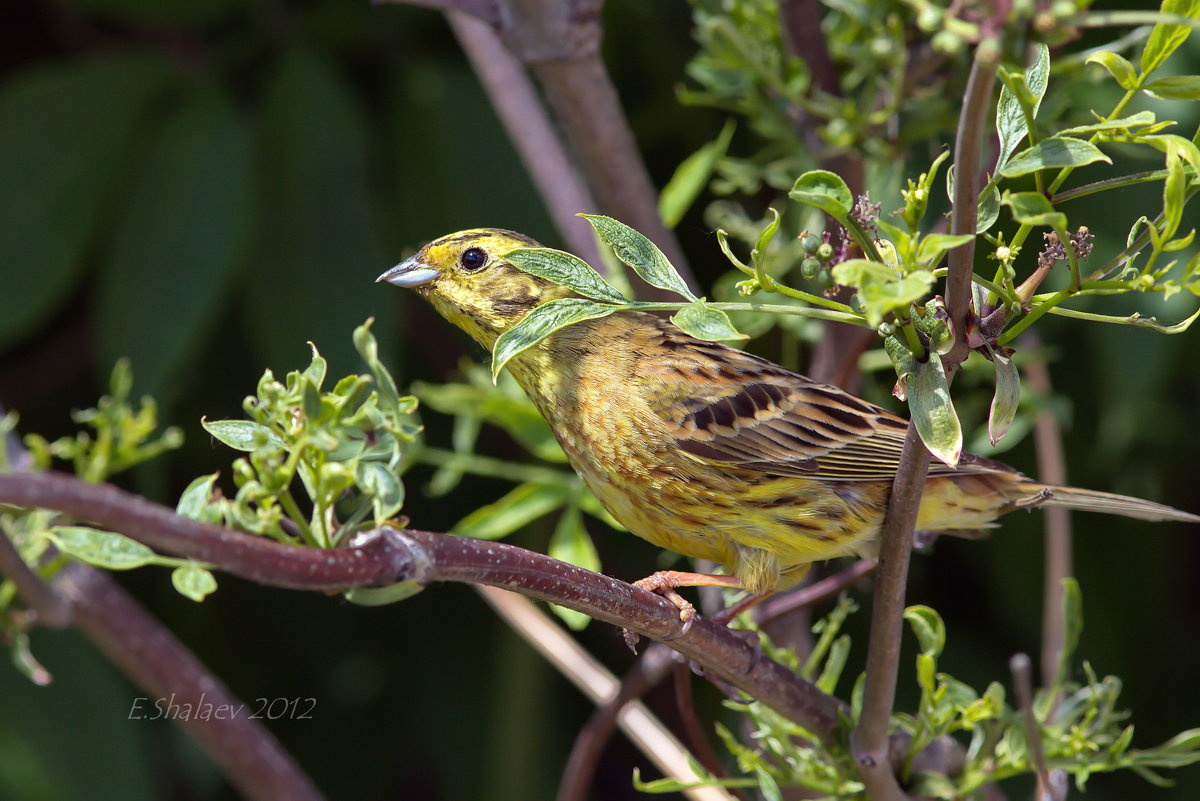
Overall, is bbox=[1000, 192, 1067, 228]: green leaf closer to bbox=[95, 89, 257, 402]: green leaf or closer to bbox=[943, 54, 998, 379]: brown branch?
bbox=[943, 54, 998, 379]: brown branch

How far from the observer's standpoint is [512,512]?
1.54 meters

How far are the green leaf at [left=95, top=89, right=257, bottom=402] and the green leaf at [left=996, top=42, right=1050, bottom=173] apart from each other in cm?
133

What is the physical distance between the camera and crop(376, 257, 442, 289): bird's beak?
1.53m

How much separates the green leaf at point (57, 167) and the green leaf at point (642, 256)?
143 cm

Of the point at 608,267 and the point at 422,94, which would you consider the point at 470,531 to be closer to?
the point at 608,267

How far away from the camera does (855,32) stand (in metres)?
1.67

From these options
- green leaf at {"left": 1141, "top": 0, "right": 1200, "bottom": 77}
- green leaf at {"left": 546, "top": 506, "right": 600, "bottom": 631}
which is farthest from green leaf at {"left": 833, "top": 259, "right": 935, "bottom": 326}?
green leaf at {"left": 546, "top": 506, "right": 600, "bottom": 631}

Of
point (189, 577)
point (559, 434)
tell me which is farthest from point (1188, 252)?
point (189, 577)

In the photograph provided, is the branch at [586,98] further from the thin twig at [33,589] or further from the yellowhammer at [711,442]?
the thin twig at [33,589]

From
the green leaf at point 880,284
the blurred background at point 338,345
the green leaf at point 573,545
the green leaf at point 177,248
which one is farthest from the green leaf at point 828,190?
the green leaf at point 177,248

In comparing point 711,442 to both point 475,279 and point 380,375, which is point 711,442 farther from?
point 380,375

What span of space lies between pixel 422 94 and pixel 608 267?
75 cm

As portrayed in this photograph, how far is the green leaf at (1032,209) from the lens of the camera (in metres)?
0.70

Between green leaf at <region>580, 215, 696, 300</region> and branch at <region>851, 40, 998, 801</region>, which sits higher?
green leaf at <region>580, 215, 696, 300</region>
